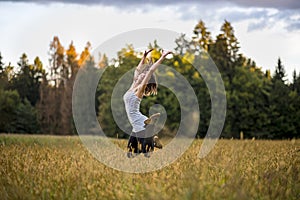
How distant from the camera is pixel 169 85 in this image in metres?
48.2

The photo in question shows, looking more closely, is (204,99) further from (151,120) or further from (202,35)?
(151,120)

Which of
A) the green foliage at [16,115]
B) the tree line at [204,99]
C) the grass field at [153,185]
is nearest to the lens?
the grass field at [153,185]

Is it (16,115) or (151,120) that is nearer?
(151,120)

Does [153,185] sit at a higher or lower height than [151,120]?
lower

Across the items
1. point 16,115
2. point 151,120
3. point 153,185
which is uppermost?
point 16,115

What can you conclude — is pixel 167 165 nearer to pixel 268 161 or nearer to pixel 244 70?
pixel 268 161

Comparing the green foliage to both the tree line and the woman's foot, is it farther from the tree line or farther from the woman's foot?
the woman's foot

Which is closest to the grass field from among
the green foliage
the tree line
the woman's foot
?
the woman's foot

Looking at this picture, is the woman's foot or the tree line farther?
the tree line

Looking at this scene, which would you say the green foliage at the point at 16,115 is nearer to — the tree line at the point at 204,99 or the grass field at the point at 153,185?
the tree line at the point at 204,99

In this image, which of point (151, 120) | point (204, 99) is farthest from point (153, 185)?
point (204, 99)

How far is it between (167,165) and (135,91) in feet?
5.31

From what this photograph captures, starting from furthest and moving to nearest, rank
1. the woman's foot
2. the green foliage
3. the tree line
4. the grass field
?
the green foliage, the tree line, the woman's foot, the grass field

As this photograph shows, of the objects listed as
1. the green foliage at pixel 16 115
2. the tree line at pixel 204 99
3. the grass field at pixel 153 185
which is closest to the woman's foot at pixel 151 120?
the grass field at pixel 153 185
